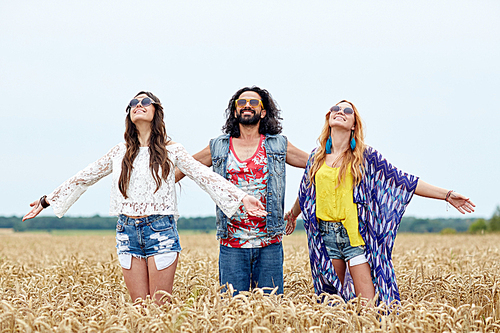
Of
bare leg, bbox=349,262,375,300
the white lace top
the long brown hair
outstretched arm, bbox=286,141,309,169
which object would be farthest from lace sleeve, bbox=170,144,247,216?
bare leg, bbox=349,262,375,300

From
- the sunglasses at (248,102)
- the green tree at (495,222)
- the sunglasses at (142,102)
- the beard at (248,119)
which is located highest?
the sunglasses at (248,102)

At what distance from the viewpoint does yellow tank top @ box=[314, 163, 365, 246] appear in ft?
15.9

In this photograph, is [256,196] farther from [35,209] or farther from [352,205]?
[35,209]

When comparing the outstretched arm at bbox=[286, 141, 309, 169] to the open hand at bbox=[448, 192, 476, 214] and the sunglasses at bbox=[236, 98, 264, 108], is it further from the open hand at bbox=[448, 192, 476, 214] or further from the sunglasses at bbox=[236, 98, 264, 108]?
the open hand at bbox=[448, 192, 476, 214]

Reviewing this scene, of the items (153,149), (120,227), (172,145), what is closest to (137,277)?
(120,227)

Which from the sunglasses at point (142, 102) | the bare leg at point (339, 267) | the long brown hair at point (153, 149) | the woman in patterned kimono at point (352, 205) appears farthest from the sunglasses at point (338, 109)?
the sunglasses at point (142, 102)

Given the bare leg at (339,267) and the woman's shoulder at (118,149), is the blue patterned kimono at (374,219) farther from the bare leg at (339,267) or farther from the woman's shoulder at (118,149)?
the woman's shoulder at (118,149)

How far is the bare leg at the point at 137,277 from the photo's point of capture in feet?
15.1

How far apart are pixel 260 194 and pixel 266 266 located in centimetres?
82

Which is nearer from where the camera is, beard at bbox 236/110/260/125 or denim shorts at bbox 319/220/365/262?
denim shorts at bbox 319/220/365/262

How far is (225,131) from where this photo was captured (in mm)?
5711

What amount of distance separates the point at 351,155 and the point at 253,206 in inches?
49.5

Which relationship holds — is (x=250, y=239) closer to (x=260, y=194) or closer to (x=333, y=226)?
(x=260, y=194)

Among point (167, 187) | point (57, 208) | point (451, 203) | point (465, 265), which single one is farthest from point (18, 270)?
point (465, 265)
